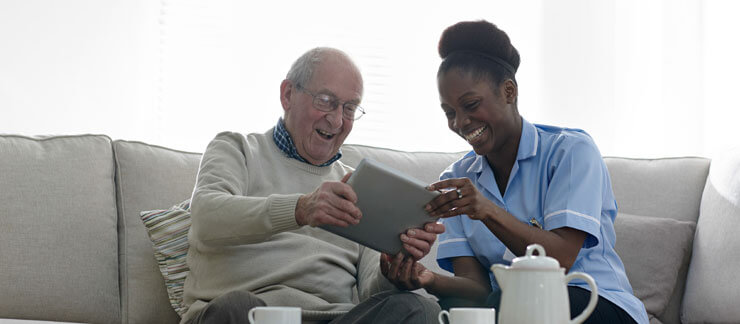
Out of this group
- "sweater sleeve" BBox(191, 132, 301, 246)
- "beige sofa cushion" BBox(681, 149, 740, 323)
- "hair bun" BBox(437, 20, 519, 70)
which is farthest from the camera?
"beige sofa cushion" BBox(681, 149, 740, 323)

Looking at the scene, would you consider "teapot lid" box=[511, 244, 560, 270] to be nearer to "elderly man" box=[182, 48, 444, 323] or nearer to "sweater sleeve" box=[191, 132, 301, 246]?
"elderly man" box=[182, 48, 444, 323]

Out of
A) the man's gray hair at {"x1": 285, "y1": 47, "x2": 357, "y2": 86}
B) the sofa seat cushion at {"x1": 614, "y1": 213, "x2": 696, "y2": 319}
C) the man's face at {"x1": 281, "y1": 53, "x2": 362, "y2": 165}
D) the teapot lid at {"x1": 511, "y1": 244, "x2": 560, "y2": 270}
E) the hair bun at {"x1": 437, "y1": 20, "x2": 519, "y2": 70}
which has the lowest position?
the sofa seat cushion at {"x1": 614, "y1": 213, "x2": 696, "y2": 319}

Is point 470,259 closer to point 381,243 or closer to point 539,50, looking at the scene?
point 381,243

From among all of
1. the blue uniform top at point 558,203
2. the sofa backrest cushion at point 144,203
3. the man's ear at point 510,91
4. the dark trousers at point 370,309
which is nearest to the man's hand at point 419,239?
the dark trousers at point 370,309

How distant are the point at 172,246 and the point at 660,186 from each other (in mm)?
1669

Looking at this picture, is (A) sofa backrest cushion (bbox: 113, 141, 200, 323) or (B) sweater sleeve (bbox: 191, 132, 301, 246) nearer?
(B) sweater sleeve (bbox: 191, 132, 301, 246)

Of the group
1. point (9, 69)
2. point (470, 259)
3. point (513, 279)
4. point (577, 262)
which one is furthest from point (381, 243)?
point (9, 69)

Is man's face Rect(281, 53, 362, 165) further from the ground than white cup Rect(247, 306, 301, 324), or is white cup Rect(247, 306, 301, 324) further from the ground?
man's face Rect(281, 53, 362, 165)

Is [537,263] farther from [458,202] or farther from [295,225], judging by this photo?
[295,225]

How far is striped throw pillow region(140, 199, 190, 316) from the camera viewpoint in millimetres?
2096

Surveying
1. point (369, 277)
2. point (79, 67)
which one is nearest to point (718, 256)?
point (369, 277)

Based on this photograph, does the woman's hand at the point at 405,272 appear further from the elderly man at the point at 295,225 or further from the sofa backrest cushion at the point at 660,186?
the sofa backrest cushion at the point at 660,186

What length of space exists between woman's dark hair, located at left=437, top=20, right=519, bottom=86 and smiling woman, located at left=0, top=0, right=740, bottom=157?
1.40 meters

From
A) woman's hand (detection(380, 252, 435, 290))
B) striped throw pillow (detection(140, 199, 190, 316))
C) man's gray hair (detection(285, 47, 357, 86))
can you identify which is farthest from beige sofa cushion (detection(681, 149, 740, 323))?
striped throw pillow (detection(140, 199, 190, 316))
